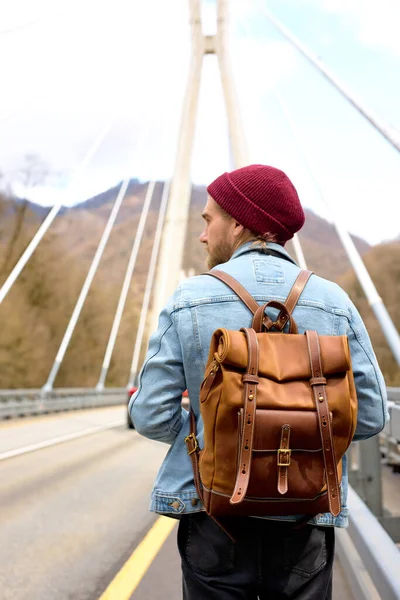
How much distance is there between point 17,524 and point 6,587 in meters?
1.71

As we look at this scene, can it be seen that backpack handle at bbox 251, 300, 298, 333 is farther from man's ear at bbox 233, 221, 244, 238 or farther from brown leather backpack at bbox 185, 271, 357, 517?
man's ear at bbox 233, 221, 244, 238

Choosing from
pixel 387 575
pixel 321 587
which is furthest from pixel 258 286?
pixel 387 575

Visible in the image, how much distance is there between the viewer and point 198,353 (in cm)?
209

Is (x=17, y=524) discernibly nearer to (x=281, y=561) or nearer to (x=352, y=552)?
(x=352, y=552)

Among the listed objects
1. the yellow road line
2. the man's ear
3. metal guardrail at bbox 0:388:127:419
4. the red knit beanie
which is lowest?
the yellow road line

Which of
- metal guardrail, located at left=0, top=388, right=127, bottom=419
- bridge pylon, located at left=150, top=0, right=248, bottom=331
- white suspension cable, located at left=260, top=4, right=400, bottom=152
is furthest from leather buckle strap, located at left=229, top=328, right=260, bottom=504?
bridge pylon, located at left=150, top=0, right=248, bottom=331

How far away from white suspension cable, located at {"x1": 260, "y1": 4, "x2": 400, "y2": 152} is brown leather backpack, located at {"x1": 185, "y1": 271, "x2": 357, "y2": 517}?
576 centimetres

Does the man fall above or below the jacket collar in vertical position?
below

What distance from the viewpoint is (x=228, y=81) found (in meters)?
26.6

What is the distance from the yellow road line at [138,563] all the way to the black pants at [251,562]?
2202 mm

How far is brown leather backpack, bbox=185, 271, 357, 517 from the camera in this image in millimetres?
1838

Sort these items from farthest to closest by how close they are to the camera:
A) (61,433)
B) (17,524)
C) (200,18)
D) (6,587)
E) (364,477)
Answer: (200,18) < (61,433) < (17,524) < (364,477) < (6,587)

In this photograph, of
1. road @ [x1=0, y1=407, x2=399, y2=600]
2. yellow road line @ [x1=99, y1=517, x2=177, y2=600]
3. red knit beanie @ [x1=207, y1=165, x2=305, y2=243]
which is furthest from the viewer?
road @ [x1=0, y1=407, x2=399, y2=600]

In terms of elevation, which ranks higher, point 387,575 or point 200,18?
point 200,18
